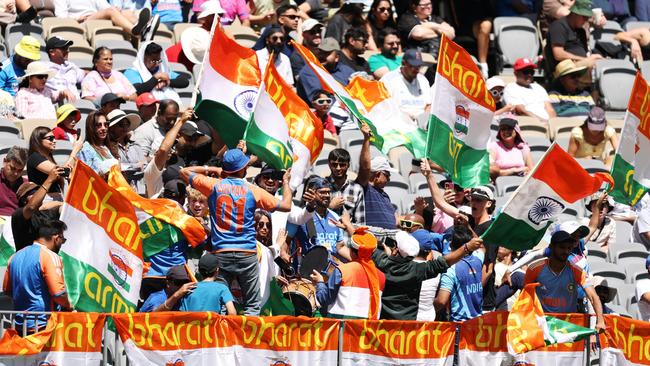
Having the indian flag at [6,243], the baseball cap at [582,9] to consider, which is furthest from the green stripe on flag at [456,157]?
the baseball cap at [582,9]

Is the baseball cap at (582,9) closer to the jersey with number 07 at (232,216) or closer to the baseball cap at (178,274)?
the jersey with number 07 at (232,216)

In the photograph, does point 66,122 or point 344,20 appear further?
point 344,20

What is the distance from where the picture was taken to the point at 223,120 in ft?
49.5

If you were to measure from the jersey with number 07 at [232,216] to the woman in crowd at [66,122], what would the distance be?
2173 mm

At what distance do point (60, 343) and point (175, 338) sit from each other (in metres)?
0.87

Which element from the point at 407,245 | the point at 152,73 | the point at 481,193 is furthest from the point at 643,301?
the point at 152,73

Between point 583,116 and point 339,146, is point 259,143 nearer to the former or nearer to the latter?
point 339,146

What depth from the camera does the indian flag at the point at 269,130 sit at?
1455cm

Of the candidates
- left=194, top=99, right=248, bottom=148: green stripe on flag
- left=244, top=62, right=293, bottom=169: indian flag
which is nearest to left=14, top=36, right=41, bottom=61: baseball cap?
left=194, top=99, right=248, bottom=148: green stripe on flag

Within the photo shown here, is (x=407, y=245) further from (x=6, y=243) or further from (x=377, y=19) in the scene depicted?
(x=377, y=19)

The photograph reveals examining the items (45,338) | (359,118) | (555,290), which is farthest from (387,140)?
(45,338)

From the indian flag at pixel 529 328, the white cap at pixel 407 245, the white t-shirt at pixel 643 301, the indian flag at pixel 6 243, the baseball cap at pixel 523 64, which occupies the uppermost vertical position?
the white cap at pixel 407 245

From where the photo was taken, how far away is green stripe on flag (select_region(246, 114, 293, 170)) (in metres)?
14.5

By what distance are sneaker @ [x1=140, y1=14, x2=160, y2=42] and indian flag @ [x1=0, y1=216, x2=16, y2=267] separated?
493cm
